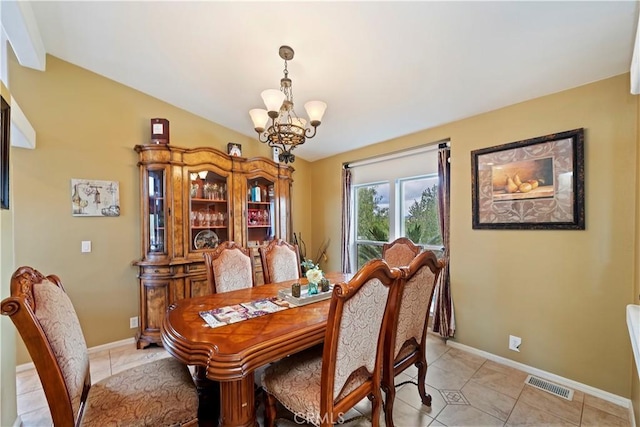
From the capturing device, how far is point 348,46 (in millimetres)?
2074

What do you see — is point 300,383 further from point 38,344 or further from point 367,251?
point 367,251

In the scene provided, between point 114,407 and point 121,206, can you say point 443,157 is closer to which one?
point 114,407

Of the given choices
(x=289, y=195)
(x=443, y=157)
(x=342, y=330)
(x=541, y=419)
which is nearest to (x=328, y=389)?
(x=342, y=330)

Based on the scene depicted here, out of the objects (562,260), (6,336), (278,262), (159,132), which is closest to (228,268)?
(278,262)

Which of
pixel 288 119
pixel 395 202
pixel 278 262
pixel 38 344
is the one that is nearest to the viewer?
pixel 38 344

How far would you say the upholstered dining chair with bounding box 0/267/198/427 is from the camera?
3.36ft

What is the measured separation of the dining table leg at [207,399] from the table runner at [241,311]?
0.39 meters

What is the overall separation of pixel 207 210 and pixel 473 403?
324cm

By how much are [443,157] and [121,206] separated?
359 centimetres

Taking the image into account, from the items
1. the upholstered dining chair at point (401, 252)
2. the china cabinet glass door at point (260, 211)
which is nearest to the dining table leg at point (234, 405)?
the upholstered dining chair at point (401, 252)

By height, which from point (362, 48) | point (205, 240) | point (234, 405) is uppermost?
point (362, 48)

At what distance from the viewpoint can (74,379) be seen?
116 cm

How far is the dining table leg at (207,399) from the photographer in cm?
173

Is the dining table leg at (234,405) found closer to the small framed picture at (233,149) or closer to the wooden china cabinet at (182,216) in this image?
the wooden china cabinet at (182,216)
